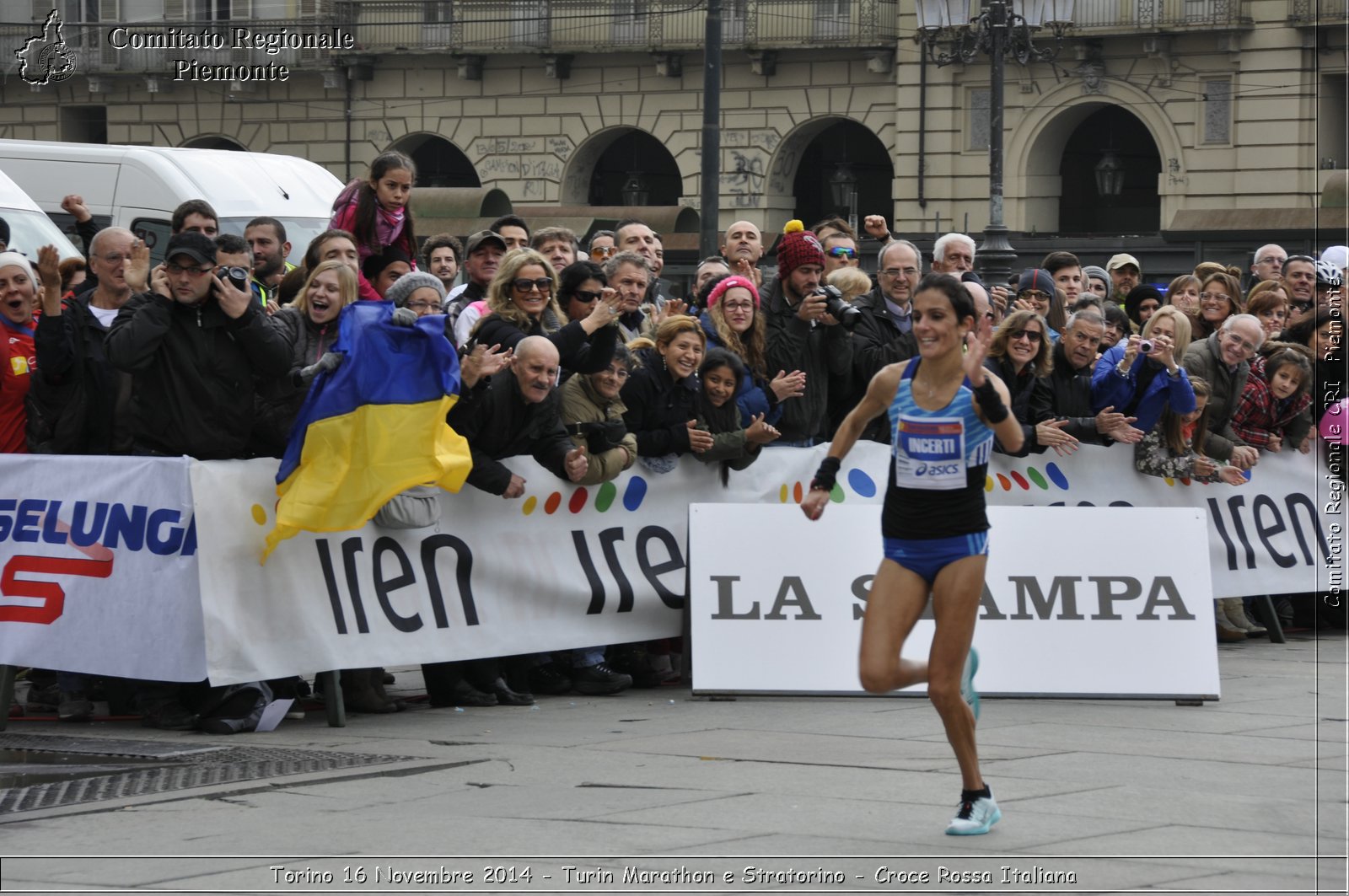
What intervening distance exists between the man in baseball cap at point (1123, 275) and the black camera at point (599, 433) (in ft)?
21.4

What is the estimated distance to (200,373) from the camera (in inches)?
365

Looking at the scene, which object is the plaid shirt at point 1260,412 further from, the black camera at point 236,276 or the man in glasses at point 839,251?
the black camera at point 236,276

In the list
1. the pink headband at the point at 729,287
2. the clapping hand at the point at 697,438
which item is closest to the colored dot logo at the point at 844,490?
the clapping hand at the point at 697,438

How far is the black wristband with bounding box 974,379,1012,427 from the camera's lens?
738 cm

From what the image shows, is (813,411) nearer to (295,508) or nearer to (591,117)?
(295,508)

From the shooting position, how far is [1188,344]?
43.2 feet

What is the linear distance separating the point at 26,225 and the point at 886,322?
9.01 meters

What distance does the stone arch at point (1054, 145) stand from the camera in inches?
1534

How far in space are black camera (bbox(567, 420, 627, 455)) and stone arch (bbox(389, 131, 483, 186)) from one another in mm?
36035

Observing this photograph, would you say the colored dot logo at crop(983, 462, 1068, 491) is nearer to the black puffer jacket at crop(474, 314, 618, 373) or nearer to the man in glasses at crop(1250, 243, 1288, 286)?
the black puffer jacket at crop(474, 314, 618, 373)

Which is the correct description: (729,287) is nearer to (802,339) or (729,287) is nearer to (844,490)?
(802,339)

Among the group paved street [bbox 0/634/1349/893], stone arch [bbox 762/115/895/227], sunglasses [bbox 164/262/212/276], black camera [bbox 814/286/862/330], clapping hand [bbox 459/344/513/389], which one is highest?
stone arch [bbox 762/115/895/227]

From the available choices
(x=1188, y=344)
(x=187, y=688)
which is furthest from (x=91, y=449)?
(x=1188, y=344)

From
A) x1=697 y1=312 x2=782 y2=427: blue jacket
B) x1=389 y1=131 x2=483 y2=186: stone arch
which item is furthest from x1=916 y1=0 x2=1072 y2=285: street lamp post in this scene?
x1=389 y1=131 x2=483 y2=186: stone arch
